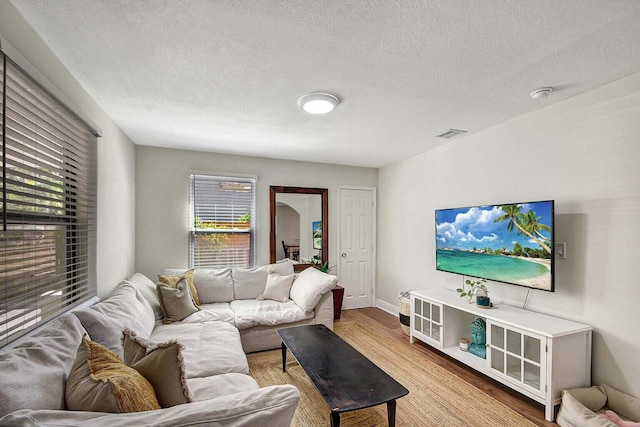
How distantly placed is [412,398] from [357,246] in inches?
111

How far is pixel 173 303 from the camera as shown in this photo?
9.95 feet

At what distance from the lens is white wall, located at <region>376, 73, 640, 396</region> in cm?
211

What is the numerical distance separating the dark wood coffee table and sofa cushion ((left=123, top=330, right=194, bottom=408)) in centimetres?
79

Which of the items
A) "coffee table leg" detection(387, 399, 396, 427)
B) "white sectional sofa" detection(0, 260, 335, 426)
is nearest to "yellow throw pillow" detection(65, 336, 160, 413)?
"white sectional sofa" detection(0, 260, 335, 426)

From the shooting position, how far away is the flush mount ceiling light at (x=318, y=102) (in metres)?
2.38

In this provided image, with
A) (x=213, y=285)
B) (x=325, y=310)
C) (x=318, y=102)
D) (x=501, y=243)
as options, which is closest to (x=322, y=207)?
(x=325, y=310)

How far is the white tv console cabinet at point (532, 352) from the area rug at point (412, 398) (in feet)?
0.70

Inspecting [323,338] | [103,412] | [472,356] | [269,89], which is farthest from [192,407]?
[472,356]

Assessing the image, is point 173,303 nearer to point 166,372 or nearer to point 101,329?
point 101,329

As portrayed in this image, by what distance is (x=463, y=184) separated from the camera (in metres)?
3.50

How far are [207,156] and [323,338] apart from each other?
294cm

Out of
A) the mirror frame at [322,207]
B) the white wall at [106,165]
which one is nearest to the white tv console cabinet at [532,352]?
the mirror frame at [322,207]

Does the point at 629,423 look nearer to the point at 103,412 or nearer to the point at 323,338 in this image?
the point at 323,338

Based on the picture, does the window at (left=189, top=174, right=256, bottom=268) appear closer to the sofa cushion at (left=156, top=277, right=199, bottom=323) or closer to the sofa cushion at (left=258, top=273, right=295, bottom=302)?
the sofa cushion at (left=258, top=273, right=295, bottom=302)
